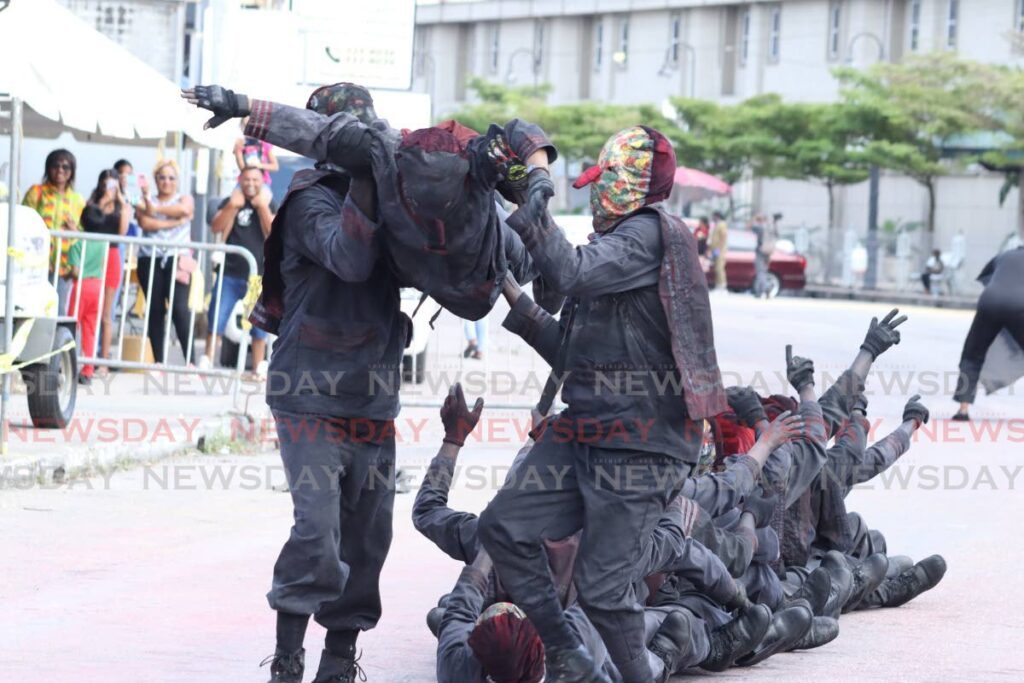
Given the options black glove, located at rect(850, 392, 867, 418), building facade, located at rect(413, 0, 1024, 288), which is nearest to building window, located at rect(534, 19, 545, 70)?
building facade, located at rect(413, 0, 1024, 288)

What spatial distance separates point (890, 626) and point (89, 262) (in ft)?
26.2

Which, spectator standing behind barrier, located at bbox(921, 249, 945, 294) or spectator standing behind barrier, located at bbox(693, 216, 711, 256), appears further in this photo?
spectator standing behind barrier, located at bbox(921, 249, 945, 294)

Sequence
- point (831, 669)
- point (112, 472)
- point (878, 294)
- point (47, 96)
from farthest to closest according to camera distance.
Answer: point (878, 294) < point (47, 96) < point (112, 472) < point (831, 669)

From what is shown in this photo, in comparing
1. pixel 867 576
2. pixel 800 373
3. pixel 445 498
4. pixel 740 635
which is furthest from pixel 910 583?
pixel 445 498

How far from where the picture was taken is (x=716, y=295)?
4041 cm

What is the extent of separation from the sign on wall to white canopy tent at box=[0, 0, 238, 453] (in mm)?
1828

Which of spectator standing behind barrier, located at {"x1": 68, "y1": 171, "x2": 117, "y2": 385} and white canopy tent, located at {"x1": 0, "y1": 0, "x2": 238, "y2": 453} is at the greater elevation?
white canopy tent, located at {"x1": 0, "y1": 0, "x2": 238, "y2": 453}

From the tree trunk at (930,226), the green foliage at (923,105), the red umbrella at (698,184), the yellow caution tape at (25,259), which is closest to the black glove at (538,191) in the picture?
the yellow caution tape at (25,259)

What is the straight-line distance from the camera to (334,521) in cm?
545

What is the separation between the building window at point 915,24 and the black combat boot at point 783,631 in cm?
5416

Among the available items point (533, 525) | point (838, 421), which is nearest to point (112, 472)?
point (838, 421)

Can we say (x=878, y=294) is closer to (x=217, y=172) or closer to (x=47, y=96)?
(x=217, y=172)

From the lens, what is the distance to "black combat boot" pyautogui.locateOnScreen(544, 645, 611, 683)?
5359 millimetres

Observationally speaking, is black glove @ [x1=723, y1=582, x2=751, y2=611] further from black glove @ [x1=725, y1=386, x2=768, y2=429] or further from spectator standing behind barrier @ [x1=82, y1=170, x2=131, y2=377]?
spectator standing behind barrier @ [x1=82, y1=170, x2=131, y2=377]
